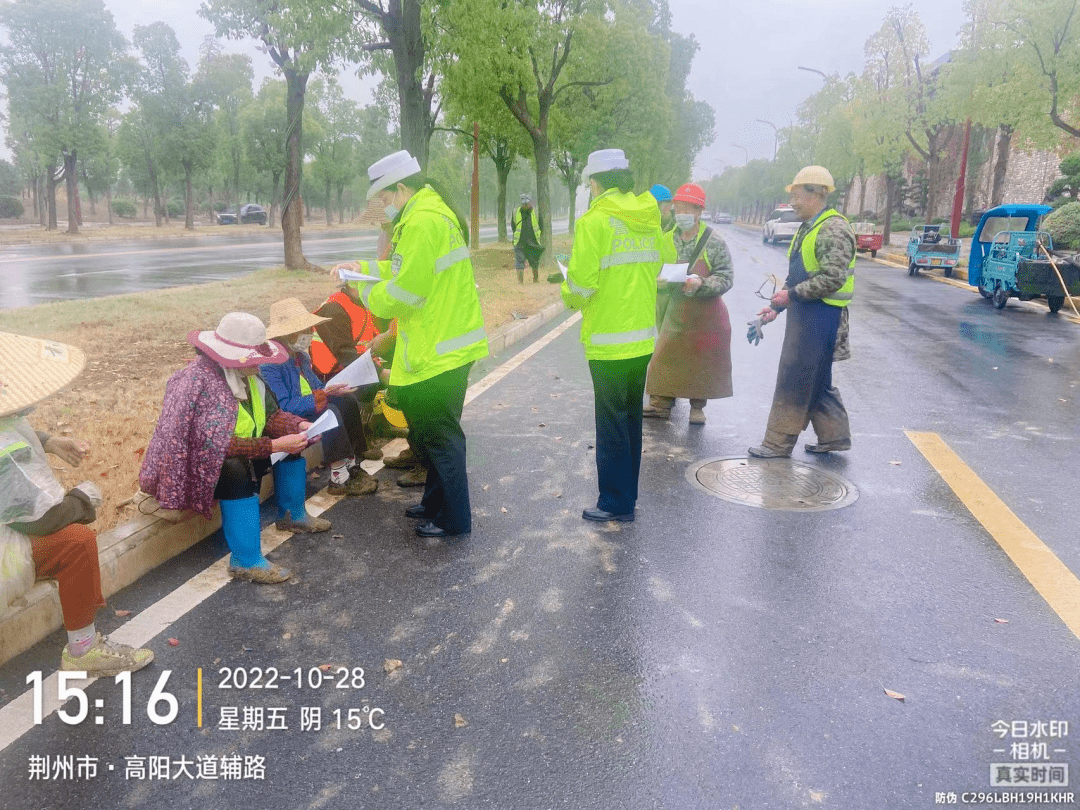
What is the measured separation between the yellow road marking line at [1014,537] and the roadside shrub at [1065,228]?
1825 cm

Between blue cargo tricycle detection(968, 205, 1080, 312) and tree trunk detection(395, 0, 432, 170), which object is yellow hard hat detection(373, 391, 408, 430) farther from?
blue cargo tricycle detection(968, 205, 1080, 312)

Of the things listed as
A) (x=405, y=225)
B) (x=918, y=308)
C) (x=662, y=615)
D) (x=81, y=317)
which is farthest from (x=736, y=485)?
(x=918, y=308)

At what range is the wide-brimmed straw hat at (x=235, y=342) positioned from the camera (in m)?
3.61

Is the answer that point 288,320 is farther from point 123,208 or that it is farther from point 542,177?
point 123,208


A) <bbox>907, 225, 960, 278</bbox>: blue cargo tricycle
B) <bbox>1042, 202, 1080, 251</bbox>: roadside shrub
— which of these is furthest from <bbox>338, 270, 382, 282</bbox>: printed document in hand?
<bbox>1042, 202, 1080, 251</bbox>: roadside shrub

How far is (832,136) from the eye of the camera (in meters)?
46.2

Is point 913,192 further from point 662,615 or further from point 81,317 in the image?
point 662,615

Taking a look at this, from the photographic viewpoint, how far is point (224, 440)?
3.65 m

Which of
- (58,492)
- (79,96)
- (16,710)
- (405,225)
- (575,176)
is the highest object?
(79,96)

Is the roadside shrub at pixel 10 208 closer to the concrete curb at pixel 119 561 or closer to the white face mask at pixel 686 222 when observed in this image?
the white face mask at pixel 686 222

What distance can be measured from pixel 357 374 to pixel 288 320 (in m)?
0.51

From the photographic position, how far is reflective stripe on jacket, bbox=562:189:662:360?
431cm

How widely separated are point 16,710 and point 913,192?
63.3 m

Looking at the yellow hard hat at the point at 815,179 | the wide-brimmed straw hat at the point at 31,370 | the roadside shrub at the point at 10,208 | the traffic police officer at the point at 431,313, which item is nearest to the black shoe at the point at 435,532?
the traffic police officer at the point at 431,313
